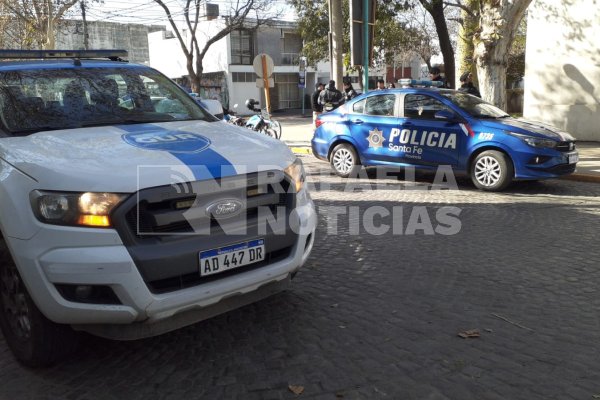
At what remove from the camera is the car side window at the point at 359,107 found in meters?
9.54

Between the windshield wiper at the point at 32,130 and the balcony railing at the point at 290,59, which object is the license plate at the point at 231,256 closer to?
the windshield wiper at the point at 32,130

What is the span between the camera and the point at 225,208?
305 centimetres

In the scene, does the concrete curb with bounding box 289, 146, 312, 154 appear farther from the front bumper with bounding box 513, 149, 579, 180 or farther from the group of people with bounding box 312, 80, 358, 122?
the front bumper with bounding box 513, 149, 579, 180

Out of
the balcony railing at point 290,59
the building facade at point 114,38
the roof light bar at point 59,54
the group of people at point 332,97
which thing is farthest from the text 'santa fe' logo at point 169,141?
the building facade at point 114,38

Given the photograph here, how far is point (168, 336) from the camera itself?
3.54 metres

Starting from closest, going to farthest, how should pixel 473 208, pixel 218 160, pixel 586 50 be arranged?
pixel 218 160 < pixel 473 208 < pixel 586 50

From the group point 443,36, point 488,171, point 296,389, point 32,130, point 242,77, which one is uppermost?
point 242,77

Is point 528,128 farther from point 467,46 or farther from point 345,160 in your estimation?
point 467,46

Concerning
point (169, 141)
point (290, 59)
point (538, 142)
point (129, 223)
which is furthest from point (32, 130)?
point (290, 59)

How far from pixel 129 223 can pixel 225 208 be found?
1.84 ft

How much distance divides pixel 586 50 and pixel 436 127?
23.6 feet

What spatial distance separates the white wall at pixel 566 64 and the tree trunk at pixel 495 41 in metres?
3.24

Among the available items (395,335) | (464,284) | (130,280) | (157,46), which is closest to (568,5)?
(464,284)

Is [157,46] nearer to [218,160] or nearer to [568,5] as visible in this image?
[568,5]
